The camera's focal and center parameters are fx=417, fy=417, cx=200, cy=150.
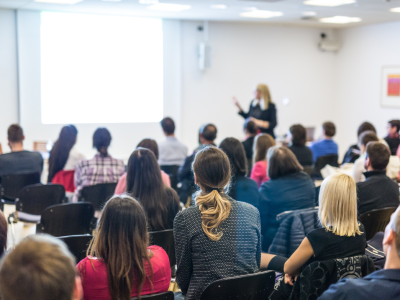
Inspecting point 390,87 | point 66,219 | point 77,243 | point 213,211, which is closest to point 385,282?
point 213,211

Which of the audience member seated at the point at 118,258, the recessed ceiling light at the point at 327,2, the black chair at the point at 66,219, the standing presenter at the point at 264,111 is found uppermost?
the recessed ceiling light at the point at 327,2

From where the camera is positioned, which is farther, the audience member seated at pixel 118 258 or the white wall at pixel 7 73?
the white wall at pixel 7 73

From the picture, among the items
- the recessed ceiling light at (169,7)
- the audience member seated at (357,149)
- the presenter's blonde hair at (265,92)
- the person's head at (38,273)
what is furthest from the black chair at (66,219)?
the recessed ceiling light at (169,7)

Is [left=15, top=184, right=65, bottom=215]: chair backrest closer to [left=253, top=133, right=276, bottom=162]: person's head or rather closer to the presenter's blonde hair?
[left=253, top=133, right=276, bottom=162]: person's head

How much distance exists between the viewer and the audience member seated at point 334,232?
6.76 ft

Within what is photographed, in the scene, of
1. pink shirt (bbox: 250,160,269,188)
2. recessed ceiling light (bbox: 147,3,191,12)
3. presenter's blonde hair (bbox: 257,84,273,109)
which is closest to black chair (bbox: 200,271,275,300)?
pink shirt (bbox: 250,160,269,188)

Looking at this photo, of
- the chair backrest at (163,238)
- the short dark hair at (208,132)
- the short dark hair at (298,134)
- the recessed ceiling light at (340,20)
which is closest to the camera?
the chair backrest at (163,238)

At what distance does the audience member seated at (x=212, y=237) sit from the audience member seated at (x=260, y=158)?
73.0 inches

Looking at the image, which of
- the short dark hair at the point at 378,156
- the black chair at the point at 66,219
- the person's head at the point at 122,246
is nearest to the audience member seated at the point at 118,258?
the person's head at the point at 122,246

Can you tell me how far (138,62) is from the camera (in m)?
7.70

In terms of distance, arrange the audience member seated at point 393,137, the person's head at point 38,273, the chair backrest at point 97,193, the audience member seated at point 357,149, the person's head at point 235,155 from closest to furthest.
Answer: the person's head at point 38,273
the person's head at point 235,155
the chair backrest at point 97,193
the audience member seated at point 357,149
the audience member seated at point 393,137

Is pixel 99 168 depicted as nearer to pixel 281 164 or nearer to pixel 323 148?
pixel 281 164

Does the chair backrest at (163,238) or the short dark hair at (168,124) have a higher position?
the short dark hair at (168,124)

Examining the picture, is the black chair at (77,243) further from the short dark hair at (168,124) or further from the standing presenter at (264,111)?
the standing presenter at (264,111)
